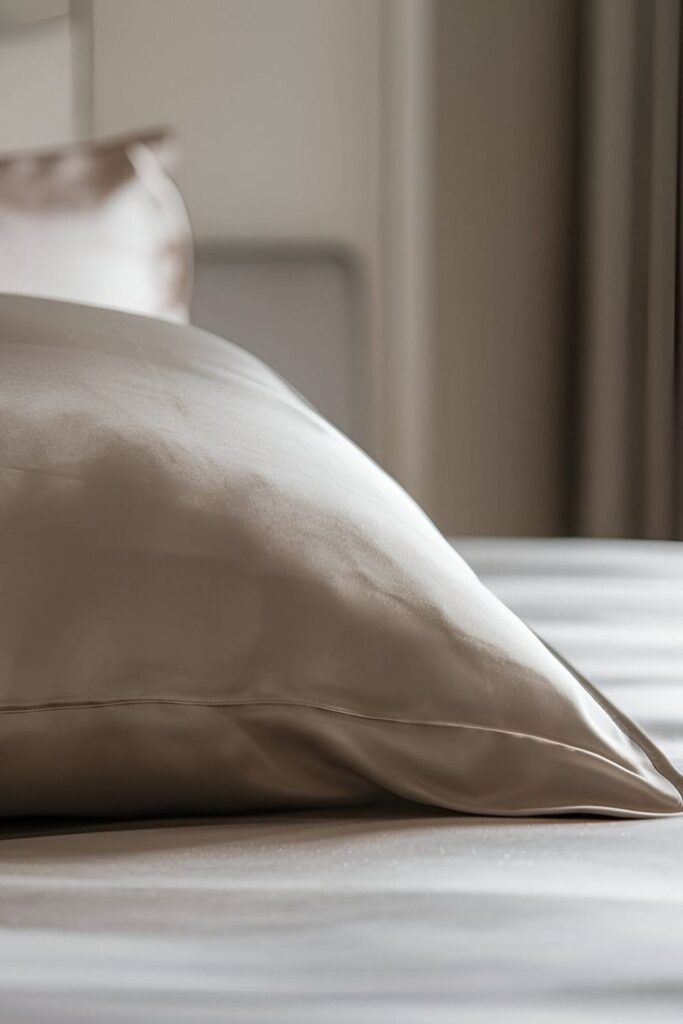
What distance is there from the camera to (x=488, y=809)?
17.0 inches

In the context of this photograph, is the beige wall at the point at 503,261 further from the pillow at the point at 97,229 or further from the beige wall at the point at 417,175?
the pillow at the point at 97,229

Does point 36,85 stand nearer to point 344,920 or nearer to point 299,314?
point 299,314

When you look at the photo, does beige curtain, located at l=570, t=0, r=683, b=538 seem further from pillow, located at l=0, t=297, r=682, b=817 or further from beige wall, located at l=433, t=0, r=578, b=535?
pillow, located at l=0, t=297, r=682, b=817

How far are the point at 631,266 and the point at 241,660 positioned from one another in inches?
59.2

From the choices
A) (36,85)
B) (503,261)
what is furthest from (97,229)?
(503,261)

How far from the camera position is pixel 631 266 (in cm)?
179

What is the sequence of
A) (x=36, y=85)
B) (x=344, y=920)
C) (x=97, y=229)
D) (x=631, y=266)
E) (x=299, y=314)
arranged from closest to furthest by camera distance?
(x=344, y=920)
(x=97, y=229)
(x=36, y=85)
(x=299, y=314)
(x=631, y=266)

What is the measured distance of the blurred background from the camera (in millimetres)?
1736

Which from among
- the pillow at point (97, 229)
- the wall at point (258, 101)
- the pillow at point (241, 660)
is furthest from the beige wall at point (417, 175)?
the pillow at point (241, 660)

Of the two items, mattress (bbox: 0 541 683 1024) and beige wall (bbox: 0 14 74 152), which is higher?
beige wall (bbox: 0 14 74 152)

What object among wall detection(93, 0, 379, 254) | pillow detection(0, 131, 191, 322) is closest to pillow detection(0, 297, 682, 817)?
pillow detection(0, 131, 191, 322)

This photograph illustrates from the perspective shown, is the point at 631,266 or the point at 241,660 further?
the point at 631,266

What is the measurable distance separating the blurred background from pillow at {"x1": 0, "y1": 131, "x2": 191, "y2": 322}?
1.79 feet

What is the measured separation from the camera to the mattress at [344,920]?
30 cm
